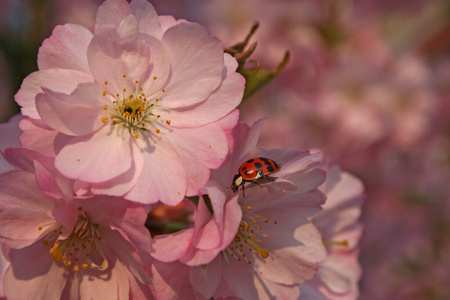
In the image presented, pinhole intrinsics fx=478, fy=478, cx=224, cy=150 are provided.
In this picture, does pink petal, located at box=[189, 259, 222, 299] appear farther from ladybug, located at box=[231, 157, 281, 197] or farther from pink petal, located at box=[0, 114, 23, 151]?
pink petal, located at box=[0, 114, 23, 151]

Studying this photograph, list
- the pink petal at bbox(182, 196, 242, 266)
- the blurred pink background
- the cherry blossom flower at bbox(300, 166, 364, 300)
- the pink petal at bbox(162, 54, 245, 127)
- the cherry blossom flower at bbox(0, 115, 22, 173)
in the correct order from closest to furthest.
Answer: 1. the pink petal at bbox(182, 196, 242, 266)
2. the pink petal at bbox(162, 54, 245, 127)
3. the cherry blossom flower at bbox(0, 115, 22, 173)
4. the cherry blossom flower at bbox(300, 166, 364, 300)
5. the blurred pink background

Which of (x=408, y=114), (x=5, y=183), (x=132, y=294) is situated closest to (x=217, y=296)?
(x=132, y=294)

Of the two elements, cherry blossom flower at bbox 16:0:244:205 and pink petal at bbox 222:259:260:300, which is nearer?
cherry blossom flower at bbox 16:0:244:205

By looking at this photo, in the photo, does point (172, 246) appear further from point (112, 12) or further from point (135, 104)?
point (112, 12)

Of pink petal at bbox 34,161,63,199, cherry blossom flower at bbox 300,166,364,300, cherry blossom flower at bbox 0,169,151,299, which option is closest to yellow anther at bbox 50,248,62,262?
cherry blossom flower at bbox 0,169,151,299

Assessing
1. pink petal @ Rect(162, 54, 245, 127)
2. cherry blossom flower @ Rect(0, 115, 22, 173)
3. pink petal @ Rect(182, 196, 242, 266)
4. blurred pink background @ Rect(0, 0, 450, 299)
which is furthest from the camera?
blurred pink background @ Rect(0, 0, 450, 299)

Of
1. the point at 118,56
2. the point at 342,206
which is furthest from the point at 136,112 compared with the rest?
the point at 342,206

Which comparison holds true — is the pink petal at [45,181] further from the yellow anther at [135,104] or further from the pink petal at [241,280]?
the pink petal at [241,280]
